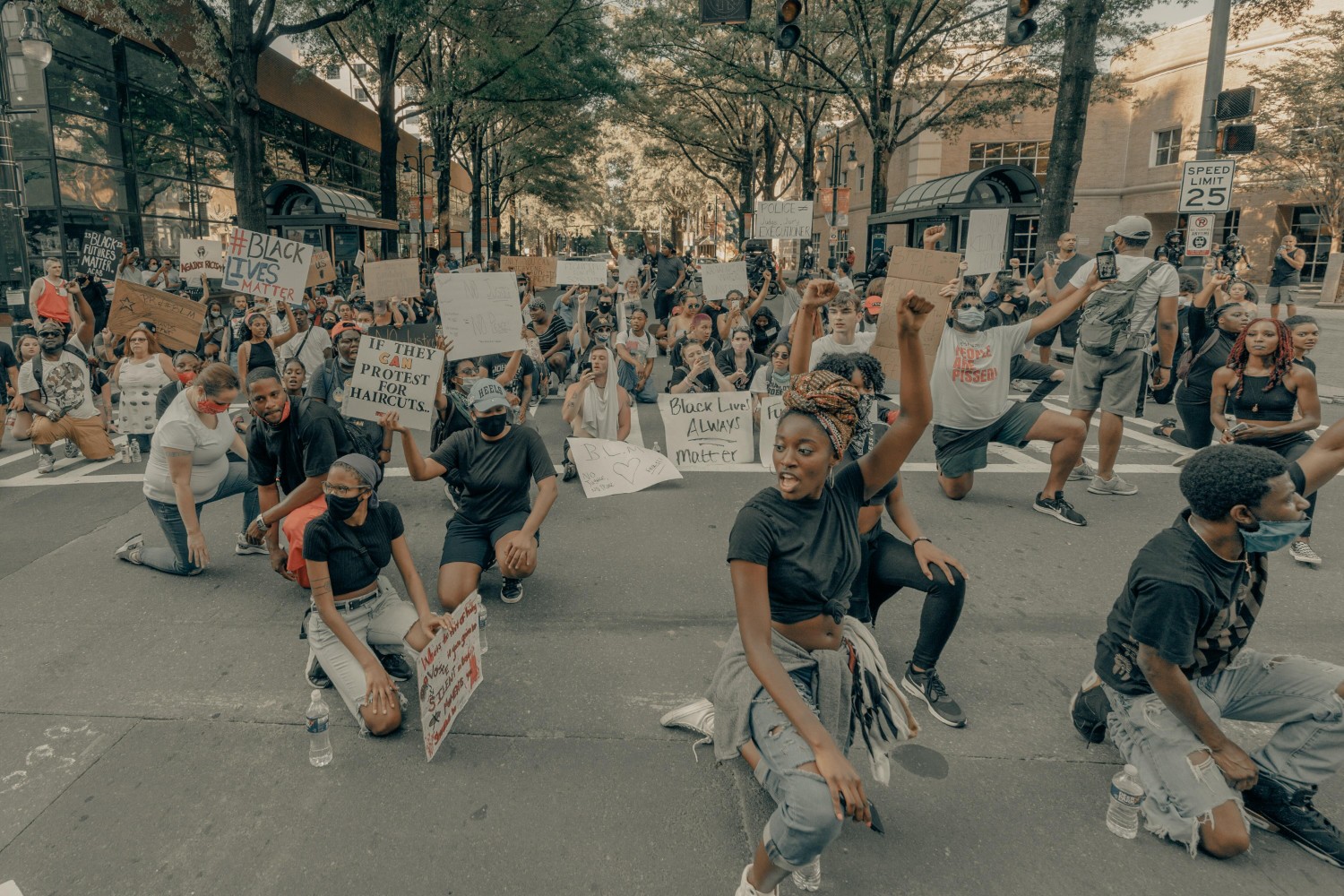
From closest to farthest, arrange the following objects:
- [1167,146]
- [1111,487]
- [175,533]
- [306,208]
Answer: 1. [175,533]
2. [1111,487]
3. [306,208]
4. [1167,146]

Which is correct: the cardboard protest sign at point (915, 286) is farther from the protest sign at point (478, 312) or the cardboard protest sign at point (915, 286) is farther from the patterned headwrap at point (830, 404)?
the protest sign at point (478, 312)

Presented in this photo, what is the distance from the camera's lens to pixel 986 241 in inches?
451

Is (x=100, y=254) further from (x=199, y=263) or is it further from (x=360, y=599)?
(x=360, y=599)

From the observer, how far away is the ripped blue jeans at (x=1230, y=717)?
122 inches

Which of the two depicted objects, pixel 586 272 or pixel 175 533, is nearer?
pixel 175 533

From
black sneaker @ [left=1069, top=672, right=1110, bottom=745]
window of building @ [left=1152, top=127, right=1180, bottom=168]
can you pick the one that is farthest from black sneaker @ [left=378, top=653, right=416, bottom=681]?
window of building @ [left=1152, top=127, right=1180, bottom=168]

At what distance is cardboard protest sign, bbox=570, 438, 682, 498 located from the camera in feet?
25.1

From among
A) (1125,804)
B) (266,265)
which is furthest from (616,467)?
(1125,804)

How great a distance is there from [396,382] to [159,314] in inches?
198

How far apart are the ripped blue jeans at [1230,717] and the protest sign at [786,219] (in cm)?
1359

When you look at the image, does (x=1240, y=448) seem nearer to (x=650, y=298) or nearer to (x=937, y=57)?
(x=937, y=57)

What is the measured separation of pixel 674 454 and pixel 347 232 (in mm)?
21825

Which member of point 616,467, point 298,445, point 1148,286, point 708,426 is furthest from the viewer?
point 708,426


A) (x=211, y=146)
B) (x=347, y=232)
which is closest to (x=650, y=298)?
(x=347, y=232)
